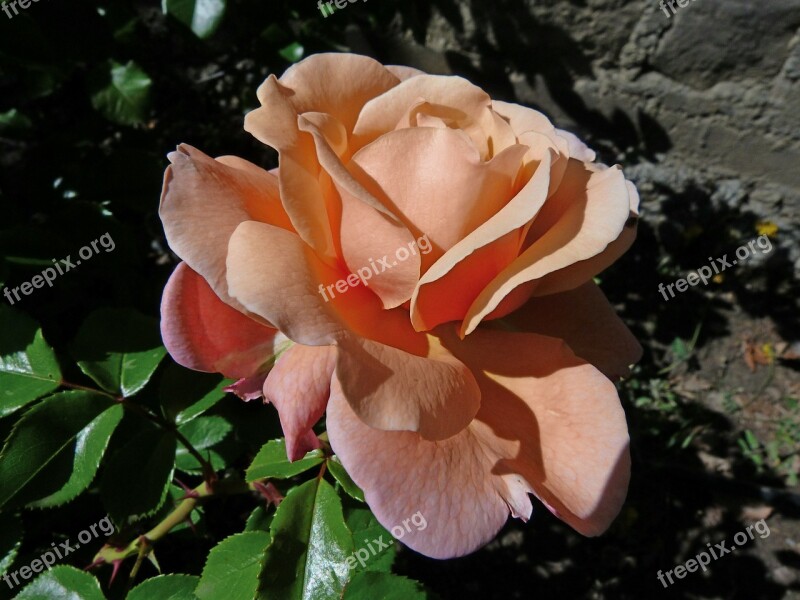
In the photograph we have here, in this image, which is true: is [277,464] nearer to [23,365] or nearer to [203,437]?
[203,437]

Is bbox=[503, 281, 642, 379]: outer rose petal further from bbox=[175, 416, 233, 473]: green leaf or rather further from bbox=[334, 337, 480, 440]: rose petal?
bbox=[175, 416, 233, 473]: green leaf

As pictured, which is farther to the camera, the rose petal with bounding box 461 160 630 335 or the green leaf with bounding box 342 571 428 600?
the green leaf with bounding box 342 571 428 600

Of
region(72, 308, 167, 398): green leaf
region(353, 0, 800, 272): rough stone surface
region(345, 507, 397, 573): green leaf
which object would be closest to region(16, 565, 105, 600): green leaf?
region(72, 308, 167, 398): green leaf

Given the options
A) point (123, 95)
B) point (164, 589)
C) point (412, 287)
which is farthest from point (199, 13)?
point (164, 589)

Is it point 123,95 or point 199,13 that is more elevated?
point 199,13

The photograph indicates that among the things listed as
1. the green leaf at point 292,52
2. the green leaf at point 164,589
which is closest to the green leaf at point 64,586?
the green leaf at point 164,589

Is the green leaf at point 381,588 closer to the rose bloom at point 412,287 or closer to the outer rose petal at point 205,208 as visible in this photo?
the rose bloom at point 412,287
